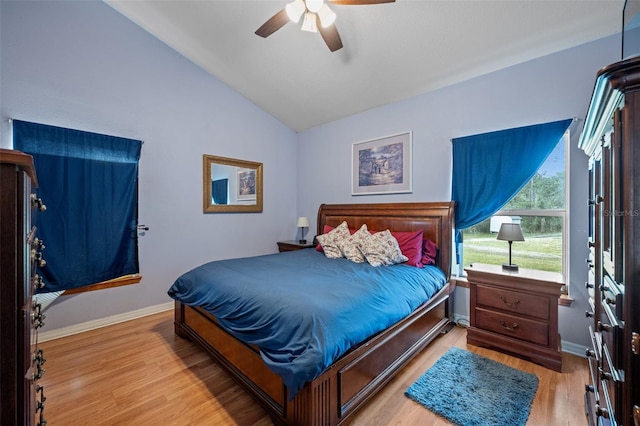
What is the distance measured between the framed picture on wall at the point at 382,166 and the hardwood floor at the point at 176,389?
6.38ft

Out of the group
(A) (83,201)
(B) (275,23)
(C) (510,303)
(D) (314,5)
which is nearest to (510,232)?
(C) (510,303)

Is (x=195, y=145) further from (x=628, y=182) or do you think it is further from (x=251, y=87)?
(x=628, y=182)

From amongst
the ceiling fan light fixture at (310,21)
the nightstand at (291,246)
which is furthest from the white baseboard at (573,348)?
the ceiling fan light fixture at (310,21)

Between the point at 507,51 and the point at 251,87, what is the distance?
124 inches

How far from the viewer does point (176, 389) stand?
1.95 m

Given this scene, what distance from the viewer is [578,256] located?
2426 mm

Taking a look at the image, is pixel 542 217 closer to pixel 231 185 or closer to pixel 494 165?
pixel 494 165

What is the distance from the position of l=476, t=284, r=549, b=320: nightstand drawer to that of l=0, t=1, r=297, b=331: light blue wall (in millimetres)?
3220

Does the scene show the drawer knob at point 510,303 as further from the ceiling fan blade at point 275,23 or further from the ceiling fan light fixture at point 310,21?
the ceiling fan blade at point 275,23

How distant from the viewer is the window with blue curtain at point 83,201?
265cm

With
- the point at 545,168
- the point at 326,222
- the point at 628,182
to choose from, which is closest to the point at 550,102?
the point at 545,168

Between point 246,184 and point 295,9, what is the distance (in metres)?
2.68

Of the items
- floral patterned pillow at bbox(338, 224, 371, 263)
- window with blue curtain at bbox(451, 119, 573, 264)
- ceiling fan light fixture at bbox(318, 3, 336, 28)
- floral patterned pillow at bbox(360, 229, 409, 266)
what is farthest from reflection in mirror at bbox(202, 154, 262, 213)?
Answer: window with blue curtain at bbox(451, 119, 573, 264)

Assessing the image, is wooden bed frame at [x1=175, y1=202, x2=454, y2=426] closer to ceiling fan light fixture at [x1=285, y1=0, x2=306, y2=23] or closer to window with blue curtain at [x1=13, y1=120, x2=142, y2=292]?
window with blue curtain at [x1=13, y1=120, x2=142, y2=292]
